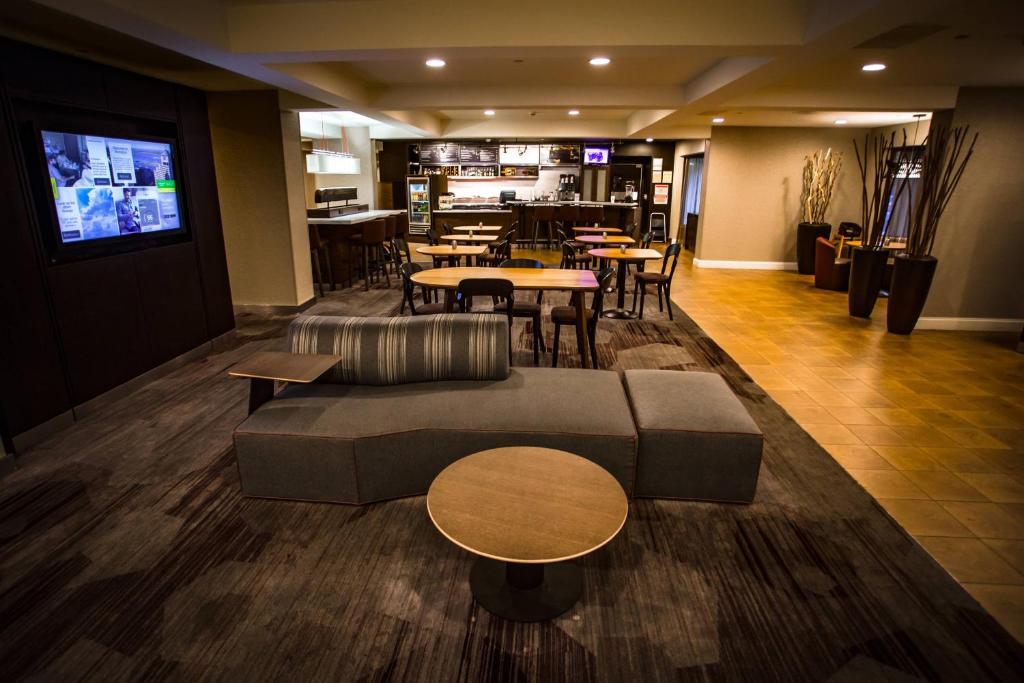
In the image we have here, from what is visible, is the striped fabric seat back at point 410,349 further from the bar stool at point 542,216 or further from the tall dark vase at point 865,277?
the bar stool at point 542,216

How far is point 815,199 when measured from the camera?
9.99 meters

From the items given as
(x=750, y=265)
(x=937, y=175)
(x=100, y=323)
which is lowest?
(x=750, y=265)

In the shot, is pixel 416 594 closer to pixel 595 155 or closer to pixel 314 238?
pixel 314 238

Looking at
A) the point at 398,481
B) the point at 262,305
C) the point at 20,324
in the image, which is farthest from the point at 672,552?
the point at 262,305

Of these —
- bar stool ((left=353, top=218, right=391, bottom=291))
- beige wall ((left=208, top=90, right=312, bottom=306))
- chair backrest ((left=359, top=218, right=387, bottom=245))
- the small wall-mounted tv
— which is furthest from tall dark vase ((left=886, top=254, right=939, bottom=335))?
the small wall-mounted tv

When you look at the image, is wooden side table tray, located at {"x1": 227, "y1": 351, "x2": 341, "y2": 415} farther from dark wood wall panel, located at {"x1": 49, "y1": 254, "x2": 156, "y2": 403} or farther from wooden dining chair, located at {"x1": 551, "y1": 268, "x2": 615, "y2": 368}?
wooden dining chair, located at {"x1": 551, "y1": 268, "x2": 615, "y2": 368}

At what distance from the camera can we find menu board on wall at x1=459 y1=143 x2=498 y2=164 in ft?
45.7

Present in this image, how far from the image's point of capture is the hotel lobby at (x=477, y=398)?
2.11m

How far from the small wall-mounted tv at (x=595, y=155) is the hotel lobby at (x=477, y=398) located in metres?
7.41

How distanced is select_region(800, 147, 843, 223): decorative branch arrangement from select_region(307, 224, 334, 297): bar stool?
8683 millimetres

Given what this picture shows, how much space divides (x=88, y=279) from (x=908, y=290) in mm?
7998

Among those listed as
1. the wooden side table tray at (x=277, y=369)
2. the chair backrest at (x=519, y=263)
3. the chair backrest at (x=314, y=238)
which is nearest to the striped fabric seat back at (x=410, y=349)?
the wooden side table tray at (x=277, y=369)

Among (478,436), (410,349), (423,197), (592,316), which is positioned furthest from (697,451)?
(423,197)

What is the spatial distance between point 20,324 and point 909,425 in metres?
6.17
